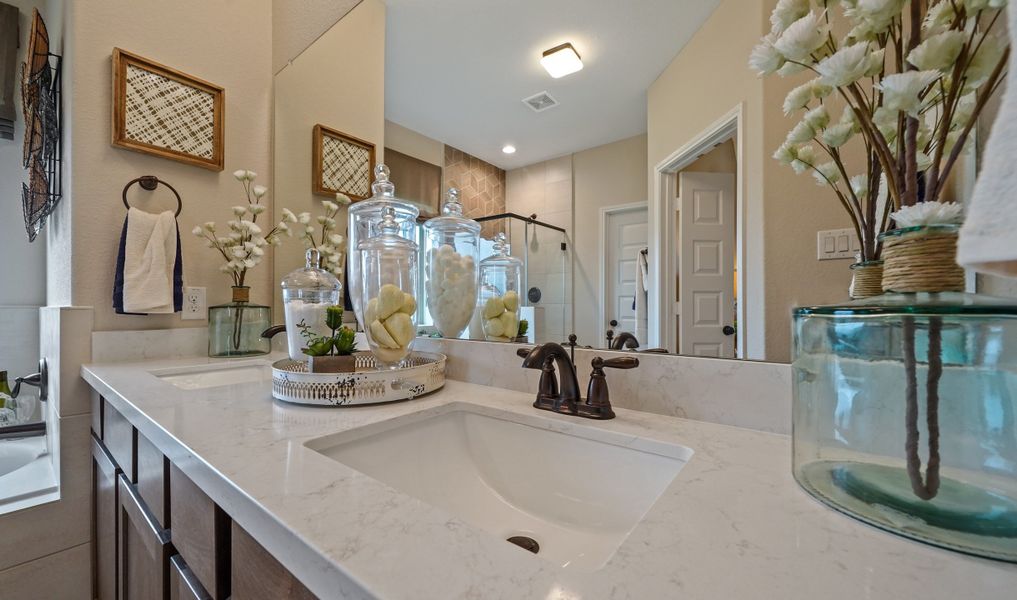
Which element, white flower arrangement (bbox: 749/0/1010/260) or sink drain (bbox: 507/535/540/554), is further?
sink drain (bbox: 507/535/540/554)

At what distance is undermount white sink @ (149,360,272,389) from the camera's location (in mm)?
1219

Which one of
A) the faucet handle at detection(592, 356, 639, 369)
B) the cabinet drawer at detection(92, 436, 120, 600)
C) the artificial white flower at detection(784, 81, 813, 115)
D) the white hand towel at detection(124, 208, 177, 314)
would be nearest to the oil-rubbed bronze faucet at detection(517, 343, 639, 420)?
the faucet handle at detection(592, 356, 639, 369)

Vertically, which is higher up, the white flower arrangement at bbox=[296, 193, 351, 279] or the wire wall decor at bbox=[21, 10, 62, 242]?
the wire wall decor at bbox=[21, 10, 62, 242]

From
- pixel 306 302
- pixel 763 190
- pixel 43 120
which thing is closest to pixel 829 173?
pixel 763 190

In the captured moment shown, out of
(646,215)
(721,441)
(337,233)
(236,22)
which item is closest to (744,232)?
(646,215)

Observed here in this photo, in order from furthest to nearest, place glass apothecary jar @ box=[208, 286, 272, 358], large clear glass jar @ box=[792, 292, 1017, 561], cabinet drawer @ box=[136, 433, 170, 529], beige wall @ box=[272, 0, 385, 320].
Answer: glass apothecary jar @ box=[208, 286, 272, 358], beige wall @ box=[272, 0, 385, 320], cabinet drawer @ box=[136, 433, 170, 529], large clear glass jar @ box=[792, 292, 1017, 561]

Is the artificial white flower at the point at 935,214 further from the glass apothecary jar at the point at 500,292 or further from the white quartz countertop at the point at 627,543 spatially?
the glass apothecary jar at the point at 500,292

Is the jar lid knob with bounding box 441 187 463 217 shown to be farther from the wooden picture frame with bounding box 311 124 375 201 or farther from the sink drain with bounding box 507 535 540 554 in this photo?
the sink drain with bounding box 507 535 540 554

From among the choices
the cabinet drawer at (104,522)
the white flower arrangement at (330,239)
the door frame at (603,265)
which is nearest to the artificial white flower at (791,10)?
the door frame at (603,265)

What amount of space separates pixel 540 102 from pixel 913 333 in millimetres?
824

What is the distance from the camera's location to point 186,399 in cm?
86

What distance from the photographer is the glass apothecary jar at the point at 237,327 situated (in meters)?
1.50

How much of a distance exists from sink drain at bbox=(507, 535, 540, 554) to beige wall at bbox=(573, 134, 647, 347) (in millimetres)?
408

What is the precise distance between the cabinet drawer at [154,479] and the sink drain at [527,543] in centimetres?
60
